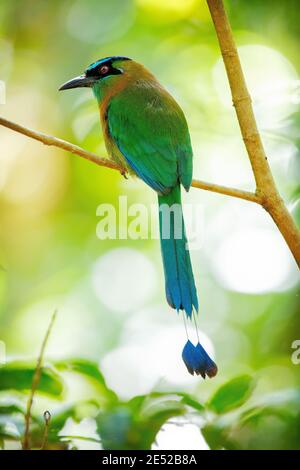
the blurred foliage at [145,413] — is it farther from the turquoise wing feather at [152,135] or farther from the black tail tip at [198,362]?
the turquoise wing feather at [152,135]

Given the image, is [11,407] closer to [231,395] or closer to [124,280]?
[231,395]

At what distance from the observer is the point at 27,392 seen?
149 cm

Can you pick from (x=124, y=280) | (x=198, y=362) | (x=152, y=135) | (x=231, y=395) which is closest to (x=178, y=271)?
(x=198, y=362)

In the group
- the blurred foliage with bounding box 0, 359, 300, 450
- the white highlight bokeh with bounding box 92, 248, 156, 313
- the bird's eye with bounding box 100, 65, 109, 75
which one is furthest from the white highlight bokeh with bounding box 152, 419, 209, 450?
the bird's eye with bounding box 100, 65, 109, 75

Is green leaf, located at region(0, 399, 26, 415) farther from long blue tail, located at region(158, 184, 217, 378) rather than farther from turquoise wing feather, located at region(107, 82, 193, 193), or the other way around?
turquoise wing feather, located at region(107, 82, 193, 193)

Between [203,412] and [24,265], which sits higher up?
[24,265]

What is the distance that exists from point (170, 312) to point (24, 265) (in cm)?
54

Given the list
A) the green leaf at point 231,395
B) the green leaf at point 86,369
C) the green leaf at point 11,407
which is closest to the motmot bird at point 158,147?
the green leaf at point 231,395

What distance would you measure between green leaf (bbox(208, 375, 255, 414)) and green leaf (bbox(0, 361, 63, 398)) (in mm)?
325

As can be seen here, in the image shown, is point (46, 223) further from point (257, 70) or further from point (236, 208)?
point (257, 70)

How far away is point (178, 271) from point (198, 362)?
0.21 m

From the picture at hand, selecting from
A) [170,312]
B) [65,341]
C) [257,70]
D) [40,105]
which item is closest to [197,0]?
[257,70]
